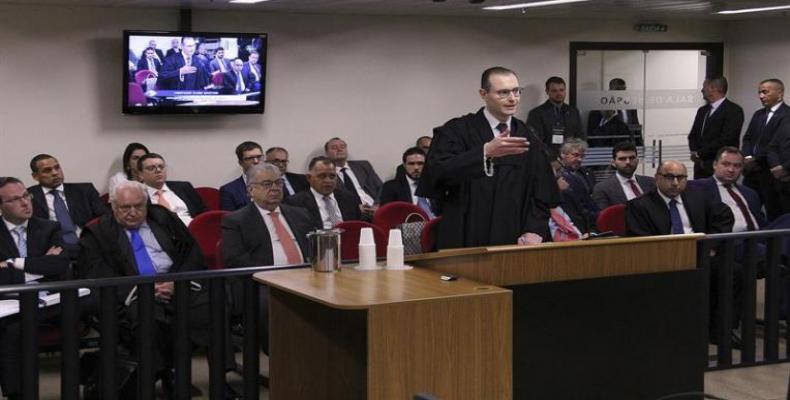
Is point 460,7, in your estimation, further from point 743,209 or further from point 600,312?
point 600,312

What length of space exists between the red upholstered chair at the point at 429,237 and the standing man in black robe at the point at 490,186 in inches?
23.7

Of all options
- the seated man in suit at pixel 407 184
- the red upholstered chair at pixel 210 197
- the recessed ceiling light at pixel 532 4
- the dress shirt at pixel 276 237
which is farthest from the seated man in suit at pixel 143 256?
the recessed ceiling light at pixel 532 4

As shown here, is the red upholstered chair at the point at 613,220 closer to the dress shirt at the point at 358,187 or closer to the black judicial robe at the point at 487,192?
the black judicial robe at the point at 487,192

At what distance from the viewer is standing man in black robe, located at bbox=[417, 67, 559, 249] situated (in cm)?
488

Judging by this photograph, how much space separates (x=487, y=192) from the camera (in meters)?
4.93

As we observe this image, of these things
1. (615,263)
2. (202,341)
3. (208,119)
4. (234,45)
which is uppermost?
(234,45)

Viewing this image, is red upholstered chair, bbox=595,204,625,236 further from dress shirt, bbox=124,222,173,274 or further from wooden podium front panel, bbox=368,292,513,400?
wooden podium front panel, bbox=368,292,513,400

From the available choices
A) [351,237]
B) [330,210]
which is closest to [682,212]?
[351,237]

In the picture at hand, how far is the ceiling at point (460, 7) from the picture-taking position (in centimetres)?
981

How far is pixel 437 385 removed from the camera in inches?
149

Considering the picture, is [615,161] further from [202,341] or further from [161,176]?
[202,341]

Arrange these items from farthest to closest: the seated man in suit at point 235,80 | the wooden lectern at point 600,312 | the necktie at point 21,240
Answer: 1. the seated man in suit at point 235,80
2. the necktie at point 21,240
3. the wooden lectern at point 600,312

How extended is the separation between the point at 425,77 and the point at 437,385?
26.6 ft

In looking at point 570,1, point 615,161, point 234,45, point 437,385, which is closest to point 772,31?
point 570,1
